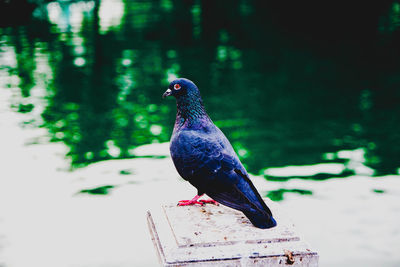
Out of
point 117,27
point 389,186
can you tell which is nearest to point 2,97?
point 389,186

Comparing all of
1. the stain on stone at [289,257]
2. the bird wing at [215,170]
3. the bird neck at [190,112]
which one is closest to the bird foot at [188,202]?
the bird wing at [215,170]

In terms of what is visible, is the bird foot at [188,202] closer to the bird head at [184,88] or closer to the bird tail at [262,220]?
the bird tail at [262,220]

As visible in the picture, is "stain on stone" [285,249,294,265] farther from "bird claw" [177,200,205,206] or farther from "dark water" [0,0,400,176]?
"dark water" [0,0,400,176]

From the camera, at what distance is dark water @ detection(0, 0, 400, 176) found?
930 centimetres

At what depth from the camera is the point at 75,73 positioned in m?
15.1

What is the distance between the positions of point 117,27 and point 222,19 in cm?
548

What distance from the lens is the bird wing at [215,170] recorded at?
3.13 metres

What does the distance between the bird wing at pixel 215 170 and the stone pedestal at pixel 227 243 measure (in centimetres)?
15

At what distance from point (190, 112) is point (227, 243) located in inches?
43.7

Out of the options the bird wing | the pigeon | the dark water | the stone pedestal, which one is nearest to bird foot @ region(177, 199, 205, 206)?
the pigeon

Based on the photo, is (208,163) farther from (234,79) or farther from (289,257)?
(234,79)

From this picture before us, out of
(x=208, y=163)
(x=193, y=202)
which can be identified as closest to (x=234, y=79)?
(x=193, y=202)

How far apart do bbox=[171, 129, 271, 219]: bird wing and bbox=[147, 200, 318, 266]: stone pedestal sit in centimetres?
15

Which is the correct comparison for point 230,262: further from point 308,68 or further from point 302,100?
point 308,68
